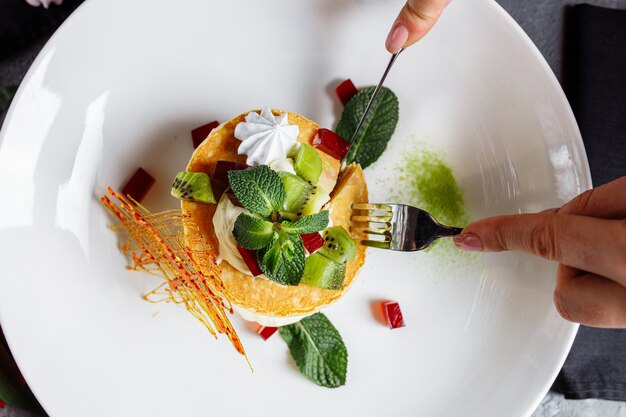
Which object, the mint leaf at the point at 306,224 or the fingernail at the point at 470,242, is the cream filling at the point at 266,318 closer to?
the mint leaf at the point at 306,224

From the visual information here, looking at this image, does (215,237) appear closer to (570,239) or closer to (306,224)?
(306,224)

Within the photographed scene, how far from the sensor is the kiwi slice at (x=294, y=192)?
2123 millimetres

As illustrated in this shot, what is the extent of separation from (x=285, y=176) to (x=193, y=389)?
3.35 ft

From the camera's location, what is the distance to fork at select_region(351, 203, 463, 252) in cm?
241

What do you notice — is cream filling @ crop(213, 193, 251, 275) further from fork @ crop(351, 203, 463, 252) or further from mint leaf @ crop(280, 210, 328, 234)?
fork @ crop(351, 203, 463, 252)

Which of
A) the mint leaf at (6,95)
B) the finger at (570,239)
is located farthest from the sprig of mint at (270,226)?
the mint leaf at (6,95)

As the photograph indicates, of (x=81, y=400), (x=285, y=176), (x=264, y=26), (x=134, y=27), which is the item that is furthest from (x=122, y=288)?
(x=264, y=26)

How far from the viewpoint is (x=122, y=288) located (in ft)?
8.32

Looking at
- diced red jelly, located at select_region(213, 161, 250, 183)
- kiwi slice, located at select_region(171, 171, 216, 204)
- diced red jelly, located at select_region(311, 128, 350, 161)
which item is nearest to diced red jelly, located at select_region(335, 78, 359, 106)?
diced red jelly, located at select_region(311, 128, 350, 161)

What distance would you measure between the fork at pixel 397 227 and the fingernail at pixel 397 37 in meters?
0.60

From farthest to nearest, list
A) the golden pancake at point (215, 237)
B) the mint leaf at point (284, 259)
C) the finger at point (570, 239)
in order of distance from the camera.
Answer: the golden pancake at point (215, 237) → the mint leaf at point (284, 259) → the finger at point (570, 239)

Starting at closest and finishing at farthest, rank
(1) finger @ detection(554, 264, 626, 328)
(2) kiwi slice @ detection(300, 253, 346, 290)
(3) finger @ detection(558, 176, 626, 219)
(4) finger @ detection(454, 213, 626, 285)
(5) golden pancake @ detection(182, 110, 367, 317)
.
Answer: (4) finger @ detection(454, 213, 626, 285) → (1) finger @ detection(554, 264, 626, 328) → (3) finger @ detection(558, 176, 626, 219) → (2) kiwi slice @ detection(300, 253, 346, 290) → (5) golden pancake @ detection(182, 110, 367, 317)

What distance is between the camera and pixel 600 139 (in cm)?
271

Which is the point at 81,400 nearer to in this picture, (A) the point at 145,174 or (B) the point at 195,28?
(A) the point at 145,174
